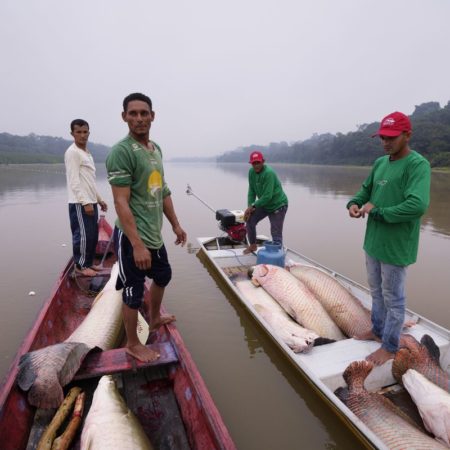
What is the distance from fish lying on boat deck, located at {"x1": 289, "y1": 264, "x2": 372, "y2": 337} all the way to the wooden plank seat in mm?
2622

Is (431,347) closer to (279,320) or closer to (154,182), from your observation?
(279,320)

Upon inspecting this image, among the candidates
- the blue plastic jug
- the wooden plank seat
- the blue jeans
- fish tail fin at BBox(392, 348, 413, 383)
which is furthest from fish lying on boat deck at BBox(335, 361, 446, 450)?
the blue plastic jug

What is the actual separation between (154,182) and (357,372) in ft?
9.34

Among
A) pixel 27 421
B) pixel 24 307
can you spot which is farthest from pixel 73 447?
pixel 24 307

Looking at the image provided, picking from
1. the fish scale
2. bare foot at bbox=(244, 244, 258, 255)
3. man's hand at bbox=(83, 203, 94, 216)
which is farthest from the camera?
bare foot at bbox=(244, 244, 258, 255)

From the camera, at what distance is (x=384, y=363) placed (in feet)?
11.5

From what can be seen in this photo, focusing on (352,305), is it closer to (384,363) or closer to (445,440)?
(384,363)

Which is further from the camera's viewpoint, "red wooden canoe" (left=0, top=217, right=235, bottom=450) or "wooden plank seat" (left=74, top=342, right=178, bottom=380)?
"wooden plank seat" (left=74, top=342, right=178, bottom=380)

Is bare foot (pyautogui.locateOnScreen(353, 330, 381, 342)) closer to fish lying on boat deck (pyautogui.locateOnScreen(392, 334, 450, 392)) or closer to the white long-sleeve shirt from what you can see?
fish lying on boat deck (pyautogui.locateOnScreen(392, 334, 450, 392))

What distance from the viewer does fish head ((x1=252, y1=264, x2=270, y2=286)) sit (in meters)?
5.70

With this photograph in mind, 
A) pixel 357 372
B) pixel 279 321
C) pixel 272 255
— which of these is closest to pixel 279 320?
pixel 279 321

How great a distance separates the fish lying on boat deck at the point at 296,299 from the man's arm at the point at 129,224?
281 centimetres

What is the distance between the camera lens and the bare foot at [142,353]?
3.07m

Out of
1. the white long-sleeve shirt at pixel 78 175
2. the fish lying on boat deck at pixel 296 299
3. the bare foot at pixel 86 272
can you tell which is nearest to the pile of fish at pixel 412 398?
the fish lying on boat deck at pixel 296 299
